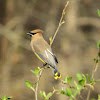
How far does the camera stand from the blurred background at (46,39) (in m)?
9.54

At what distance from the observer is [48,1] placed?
10531 mm

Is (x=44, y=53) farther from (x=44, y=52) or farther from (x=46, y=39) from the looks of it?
(x=46, y=39)

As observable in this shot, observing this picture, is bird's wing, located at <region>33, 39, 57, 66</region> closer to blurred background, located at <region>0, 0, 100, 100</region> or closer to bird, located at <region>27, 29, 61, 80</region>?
bird, located at <region>27, 29, 61, 80</region>

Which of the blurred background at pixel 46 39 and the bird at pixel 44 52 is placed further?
the blurred background at pixel 46 39

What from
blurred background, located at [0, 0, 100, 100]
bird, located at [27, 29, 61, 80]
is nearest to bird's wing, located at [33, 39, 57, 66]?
bird, located at [27, 29, 61, 80]

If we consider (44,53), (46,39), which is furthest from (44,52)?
(46,39)

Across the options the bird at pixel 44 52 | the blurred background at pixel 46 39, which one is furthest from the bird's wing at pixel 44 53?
the blurred background at pixel 46 39

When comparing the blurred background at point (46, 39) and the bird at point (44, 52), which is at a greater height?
the blurred background at point (46, 39)

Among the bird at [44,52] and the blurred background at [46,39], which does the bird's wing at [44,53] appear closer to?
the bird at [44,52]

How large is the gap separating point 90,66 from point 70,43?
98 centimetres

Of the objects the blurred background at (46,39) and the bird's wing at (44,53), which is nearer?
the bird's wing at (44,53)

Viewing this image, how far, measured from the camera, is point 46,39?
9664 mm

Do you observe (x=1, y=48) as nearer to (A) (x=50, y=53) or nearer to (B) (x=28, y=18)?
(B) (x=28, y=18)

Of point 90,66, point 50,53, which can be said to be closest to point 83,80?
point 50,53
